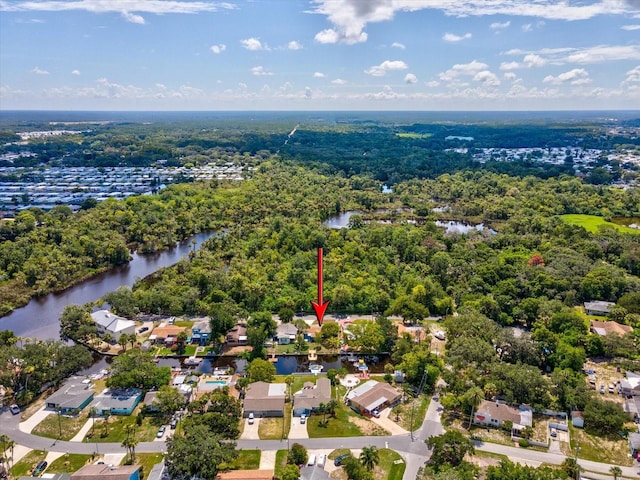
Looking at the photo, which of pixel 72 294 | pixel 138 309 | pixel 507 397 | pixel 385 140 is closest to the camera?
pixel 507 397

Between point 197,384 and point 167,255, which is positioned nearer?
point 197,384

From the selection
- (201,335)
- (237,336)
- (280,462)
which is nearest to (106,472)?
(280,462)

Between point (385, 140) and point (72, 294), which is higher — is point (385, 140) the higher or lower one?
the higher one

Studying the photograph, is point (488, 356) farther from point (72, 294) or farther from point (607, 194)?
point (607, 194)

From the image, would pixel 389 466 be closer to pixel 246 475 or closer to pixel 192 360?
pixel 246 475

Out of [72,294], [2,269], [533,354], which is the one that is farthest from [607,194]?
[2,269]

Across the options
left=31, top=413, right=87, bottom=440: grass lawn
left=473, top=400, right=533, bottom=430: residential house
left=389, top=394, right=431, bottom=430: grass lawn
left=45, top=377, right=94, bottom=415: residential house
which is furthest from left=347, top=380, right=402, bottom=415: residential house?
left=45, top=377, right=94, bottom=415: residential house

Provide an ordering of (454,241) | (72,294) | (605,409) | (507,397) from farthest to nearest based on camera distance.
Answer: (454,241), (72,294), (507,397), (605,409)
